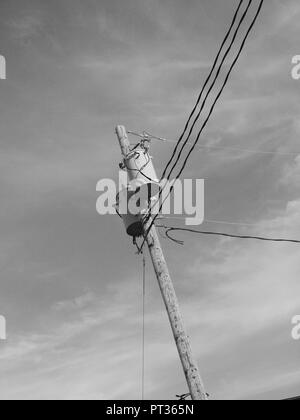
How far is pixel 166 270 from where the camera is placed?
937 centimetres

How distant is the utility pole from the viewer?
26.7ft

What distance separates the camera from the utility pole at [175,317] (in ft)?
26.7

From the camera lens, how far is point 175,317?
28.9ft
